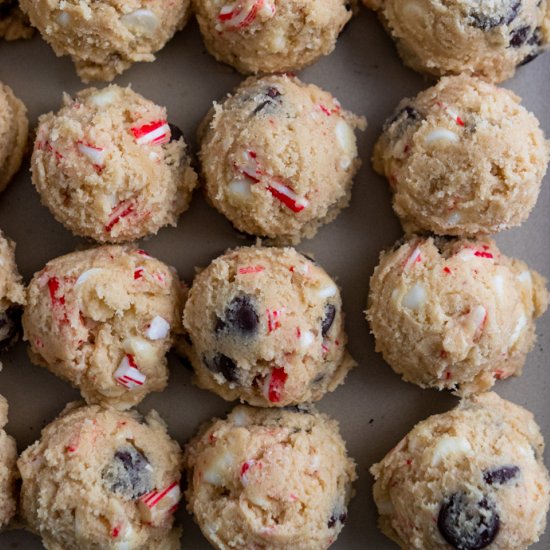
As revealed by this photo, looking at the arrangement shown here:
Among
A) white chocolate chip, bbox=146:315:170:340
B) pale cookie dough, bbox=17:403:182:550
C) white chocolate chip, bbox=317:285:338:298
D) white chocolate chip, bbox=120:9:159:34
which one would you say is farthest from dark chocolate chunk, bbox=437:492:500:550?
white chocolate chip, bbox=120:9:159:34

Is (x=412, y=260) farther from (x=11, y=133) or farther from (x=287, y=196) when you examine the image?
(x=11, y=133)

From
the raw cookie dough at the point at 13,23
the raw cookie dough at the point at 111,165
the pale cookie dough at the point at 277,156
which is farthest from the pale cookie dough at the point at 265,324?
the raw cookie dough at the point at 13,23

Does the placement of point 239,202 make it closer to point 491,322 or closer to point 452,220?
point 452,220

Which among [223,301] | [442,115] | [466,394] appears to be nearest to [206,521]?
[223,301]

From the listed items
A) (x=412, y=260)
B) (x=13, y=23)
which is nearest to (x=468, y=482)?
(x=412, y=260)

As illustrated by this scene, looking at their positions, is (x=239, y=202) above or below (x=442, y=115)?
below

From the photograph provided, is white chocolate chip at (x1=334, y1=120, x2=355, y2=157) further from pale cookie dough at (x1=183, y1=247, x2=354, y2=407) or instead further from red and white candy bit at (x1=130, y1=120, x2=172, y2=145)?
red and white candy bit at (x1=130, y1=120, x2=172, y2=145)
